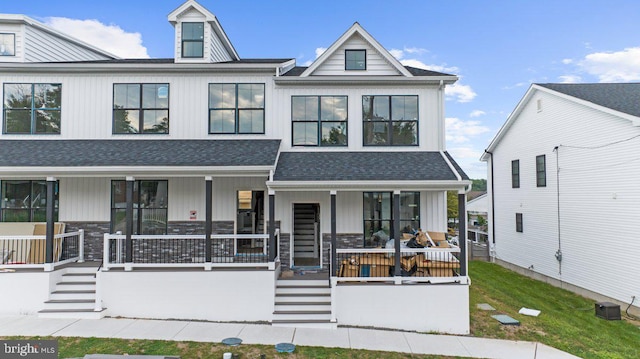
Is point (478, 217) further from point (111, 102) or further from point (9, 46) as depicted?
point (9, 46)

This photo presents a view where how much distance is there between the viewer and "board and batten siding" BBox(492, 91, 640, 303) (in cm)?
1158

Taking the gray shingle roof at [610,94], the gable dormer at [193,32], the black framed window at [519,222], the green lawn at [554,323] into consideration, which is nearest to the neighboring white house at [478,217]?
the black framed window at [519,222]

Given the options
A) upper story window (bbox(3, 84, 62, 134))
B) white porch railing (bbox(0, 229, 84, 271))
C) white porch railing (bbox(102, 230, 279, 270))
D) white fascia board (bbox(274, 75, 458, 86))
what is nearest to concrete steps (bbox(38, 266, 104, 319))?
white porch railing (bbox(0, 229, 84, 271))

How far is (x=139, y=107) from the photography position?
11180 mm

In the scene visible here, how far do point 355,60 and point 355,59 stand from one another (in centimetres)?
3

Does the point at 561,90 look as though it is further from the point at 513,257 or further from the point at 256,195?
the point at 256,195

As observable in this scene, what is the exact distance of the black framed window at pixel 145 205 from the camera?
422 inches

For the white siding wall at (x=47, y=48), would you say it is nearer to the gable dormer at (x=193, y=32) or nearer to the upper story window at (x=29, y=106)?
the upper story window at (x=29, y=106)

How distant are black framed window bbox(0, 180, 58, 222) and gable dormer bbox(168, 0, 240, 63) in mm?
5817

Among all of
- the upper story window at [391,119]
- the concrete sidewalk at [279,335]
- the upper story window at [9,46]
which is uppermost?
the upper story window at [9,46]

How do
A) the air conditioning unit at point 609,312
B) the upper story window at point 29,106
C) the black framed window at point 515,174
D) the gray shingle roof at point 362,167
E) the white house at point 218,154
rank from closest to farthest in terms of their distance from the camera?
1. the gray shingle roof at point 362,167
2. the white house at point 218,154
3. the air conditioning unit at point 609,312
4. the upper story window at point 29,106
5. the black framed window at point 515,174

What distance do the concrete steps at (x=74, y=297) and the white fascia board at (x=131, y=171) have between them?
2.70 m

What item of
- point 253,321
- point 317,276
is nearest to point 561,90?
point 317,276

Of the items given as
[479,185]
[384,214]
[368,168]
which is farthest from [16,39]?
[479,185]
